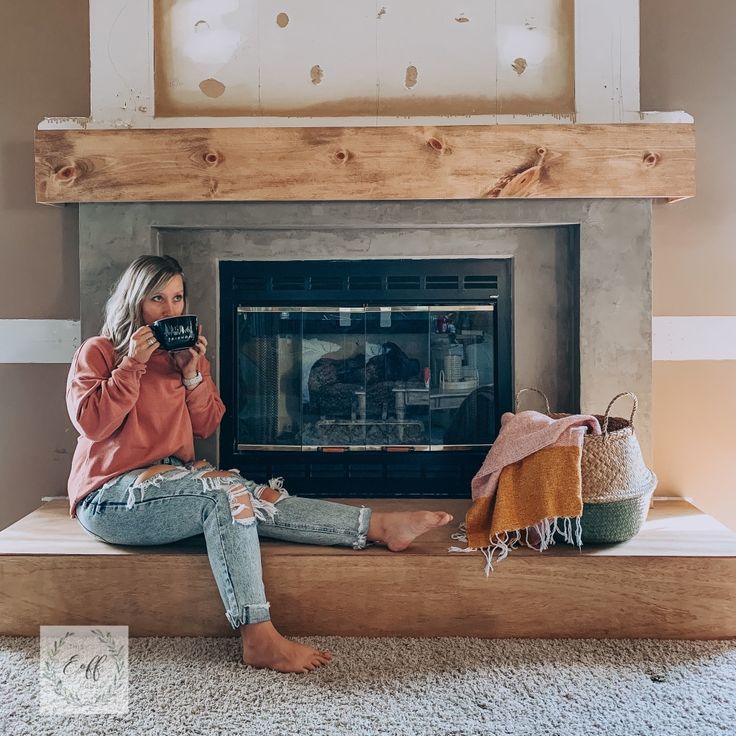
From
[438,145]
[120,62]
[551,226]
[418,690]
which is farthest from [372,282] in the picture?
[418,690]

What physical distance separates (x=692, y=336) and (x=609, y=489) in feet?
2.54

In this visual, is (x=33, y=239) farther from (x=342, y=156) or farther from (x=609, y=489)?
(x=609, y=489)

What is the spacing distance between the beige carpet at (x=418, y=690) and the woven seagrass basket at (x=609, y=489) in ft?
0.89

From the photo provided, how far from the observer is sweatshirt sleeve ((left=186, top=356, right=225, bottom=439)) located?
7.01ft

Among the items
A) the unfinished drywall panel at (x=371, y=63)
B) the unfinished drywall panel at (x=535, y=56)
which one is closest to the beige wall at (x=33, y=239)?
the unfinished drywall panel at (x=371, y=63)

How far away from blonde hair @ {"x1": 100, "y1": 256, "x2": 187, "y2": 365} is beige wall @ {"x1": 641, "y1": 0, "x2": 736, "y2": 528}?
1528mm

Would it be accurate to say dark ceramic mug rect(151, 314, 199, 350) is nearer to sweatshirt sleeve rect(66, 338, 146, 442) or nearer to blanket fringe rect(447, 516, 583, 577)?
sweatshirt sleeve rect(66, 338, 146, 442)

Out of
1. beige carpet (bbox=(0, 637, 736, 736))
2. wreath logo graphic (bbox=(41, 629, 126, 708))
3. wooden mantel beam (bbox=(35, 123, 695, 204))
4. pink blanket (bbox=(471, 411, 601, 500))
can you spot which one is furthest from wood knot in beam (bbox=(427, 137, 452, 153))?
wreath logo graphic (bbox=(41, 629, 126, 708))

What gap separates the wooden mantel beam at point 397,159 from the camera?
7.39 feet

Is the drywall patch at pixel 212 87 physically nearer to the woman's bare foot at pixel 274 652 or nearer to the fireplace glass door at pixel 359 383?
the fireplace glass door at pixel 359 383

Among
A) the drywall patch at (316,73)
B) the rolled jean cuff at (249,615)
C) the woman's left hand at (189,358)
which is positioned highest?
the drywall patch at (316,73)

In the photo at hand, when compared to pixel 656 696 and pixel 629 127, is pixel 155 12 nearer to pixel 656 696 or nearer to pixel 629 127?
pixel 629 127

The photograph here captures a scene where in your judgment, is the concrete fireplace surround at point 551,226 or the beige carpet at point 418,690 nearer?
the beige carpet at point 418,690

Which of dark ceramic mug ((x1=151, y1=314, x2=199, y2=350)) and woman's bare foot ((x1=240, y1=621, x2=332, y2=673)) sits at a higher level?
dark ceramic mug ((x1=151, y1=314, x2=199, y2=350))
